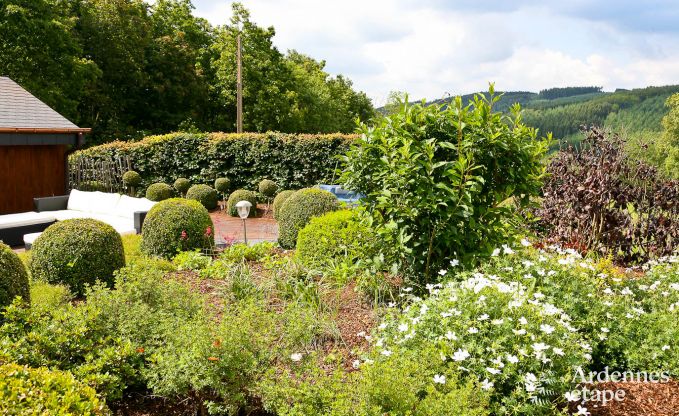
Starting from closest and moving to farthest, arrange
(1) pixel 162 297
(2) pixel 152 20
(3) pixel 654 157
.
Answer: (1) pixel 162 297 < (2) pixel 152 20 < (3) pixel 654 157

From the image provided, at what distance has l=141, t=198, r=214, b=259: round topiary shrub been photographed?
8273 mm

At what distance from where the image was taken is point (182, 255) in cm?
797

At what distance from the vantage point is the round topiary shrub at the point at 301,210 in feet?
29.4

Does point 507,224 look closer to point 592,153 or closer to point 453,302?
point 453,302

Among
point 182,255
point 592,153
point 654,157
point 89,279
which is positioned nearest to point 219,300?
point 89,279

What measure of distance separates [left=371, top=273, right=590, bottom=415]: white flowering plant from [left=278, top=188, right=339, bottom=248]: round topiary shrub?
5056mm

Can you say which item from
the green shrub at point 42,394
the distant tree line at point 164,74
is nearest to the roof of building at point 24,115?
the distant tree line at point 164,74

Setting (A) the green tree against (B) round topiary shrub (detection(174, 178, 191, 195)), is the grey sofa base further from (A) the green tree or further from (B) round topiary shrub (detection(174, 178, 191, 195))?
(A) the green tree

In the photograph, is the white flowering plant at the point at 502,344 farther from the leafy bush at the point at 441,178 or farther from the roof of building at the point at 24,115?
the roof of building at the point at 24,115

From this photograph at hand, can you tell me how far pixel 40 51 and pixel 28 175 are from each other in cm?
888

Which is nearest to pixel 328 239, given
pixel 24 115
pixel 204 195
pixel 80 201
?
pixel 80 201

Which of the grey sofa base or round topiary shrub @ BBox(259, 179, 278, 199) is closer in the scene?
the grey sofa base

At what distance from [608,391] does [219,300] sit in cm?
377

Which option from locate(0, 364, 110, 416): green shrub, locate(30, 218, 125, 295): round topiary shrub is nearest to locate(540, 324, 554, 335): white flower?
locate(0, 364, 110, 416): green shrub
